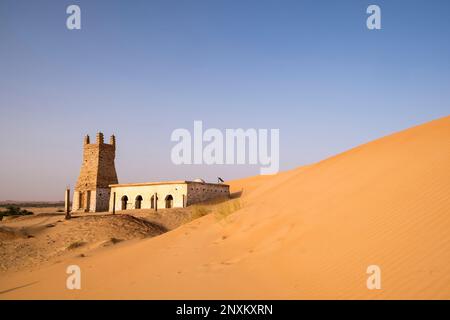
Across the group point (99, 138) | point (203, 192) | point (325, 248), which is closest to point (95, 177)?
point (99, 138)

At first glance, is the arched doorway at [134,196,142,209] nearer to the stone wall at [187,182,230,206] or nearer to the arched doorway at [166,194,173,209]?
the arched doorway at [166,194,173,209]

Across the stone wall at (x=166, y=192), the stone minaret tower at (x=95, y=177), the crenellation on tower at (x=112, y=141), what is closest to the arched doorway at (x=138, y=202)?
the stone wall at (x=166, y=192)

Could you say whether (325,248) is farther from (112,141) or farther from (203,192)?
(112,141)

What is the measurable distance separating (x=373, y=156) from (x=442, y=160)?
9.08 ft

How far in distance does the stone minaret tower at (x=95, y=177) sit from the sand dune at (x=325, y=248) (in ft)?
79.5

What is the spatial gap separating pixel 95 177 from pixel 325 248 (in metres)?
30.7

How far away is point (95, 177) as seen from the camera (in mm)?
33188

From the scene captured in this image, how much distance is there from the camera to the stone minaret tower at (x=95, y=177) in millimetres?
33031

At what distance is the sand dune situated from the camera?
4402mm

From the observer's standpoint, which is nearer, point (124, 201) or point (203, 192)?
point (203, 192)

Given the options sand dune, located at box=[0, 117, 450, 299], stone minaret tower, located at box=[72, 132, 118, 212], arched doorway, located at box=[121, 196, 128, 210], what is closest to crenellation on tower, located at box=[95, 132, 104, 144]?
stone minaret tower, located at box=[72, 132, 118, 212]
